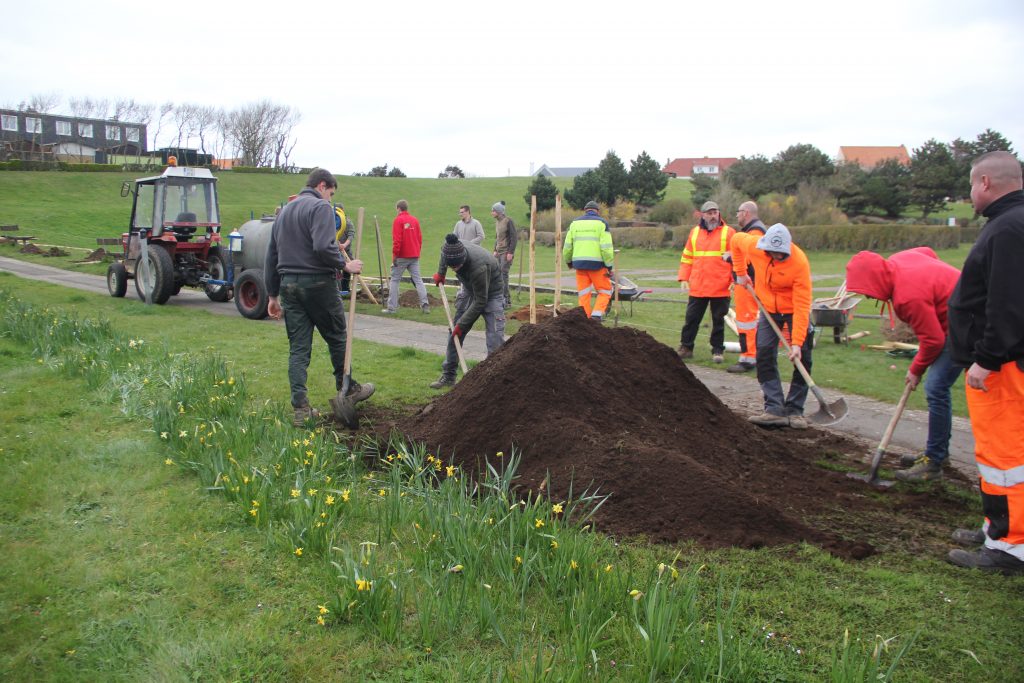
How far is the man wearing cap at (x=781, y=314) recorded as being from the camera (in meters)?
6.77

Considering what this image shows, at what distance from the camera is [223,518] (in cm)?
416

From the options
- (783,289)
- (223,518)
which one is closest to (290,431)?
(223,518)

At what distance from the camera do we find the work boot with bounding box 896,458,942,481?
5.35 m

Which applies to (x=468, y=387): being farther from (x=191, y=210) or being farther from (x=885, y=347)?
(x=191, y=210)

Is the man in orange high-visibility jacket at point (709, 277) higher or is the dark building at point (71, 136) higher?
the dark building at point (71, 136)

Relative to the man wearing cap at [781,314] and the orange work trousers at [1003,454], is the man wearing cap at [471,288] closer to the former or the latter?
the man wearing cap at [781,314]

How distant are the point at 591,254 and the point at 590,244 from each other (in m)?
0.14

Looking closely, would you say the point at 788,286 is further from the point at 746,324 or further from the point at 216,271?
the point at 216,271

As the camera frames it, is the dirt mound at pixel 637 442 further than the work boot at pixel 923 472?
No

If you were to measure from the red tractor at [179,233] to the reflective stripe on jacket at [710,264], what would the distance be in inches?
364

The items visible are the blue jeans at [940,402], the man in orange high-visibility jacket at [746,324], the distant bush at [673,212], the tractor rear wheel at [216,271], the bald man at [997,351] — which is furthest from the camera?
the distant bush at [673,212]

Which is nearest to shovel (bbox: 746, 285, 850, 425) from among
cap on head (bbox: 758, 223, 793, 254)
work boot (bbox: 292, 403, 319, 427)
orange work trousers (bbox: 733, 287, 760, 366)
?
cap on head (bbox: 758, 223, 793, 254)

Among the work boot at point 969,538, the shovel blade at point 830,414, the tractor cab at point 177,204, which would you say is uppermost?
the tractor cab at point 177,204

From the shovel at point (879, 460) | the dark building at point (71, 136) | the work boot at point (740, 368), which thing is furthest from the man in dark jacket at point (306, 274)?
the dark building at point (71, 136)
